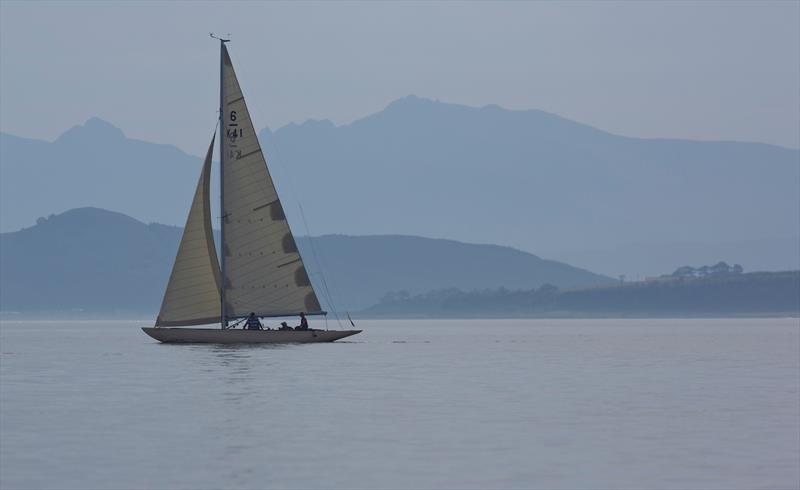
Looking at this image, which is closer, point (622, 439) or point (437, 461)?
point (437, 461)

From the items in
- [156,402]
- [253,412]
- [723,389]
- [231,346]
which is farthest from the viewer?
[231,346]

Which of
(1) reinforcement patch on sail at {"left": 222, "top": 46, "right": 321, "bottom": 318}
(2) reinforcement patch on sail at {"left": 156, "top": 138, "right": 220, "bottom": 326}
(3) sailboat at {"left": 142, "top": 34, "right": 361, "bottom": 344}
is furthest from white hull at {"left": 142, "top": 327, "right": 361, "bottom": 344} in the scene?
(1) reinforcement patch on sail at {"left": 222, "top": 46, "right": 321, "bottom": 318}

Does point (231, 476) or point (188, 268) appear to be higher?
point (188, 268)

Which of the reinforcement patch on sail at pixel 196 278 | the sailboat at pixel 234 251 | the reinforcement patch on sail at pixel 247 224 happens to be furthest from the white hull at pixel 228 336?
the reinforcement patch on sail at pixel 247 224

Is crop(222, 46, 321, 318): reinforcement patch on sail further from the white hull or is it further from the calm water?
the calm water

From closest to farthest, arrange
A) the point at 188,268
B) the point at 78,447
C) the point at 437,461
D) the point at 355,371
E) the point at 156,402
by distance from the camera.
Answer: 1. the point at 437,461
2. the point at 78,447
3. the point at 156,402
4. the point at 355,371
5. the point at 188,268

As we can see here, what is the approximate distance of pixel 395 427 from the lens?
43562 mm

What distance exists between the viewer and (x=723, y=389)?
60.7m

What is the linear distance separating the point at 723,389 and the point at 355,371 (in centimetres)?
1849

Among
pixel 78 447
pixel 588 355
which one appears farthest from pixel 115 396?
pixel 588 355

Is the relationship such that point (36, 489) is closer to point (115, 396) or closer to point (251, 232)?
point (115, 396)

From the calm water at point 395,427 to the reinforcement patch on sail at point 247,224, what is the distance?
13219 millimetres

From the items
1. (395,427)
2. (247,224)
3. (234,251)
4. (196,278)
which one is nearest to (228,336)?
(196,278)

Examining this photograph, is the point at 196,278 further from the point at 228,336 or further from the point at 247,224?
the point at 247,224
